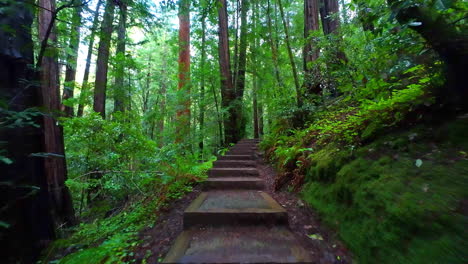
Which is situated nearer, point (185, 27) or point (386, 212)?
point (386, 212)

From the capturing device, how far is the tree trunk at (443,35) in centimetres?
144

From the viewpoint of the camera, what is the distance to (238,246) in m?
1.60

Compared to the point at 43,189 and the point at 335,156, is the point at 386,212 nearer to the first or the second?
the point at 335,156

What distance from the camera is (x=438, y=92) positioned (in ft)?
5.56

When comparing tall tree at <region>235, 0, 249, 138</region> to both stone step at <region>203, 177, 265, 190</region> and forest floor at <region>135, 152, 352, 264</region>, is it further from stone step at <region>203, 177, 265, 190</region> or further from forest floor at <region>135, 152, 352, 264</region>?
forest floor at <region>135, 152, 352, 264</region>

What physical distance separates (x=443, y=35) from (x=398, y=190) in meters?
1.29

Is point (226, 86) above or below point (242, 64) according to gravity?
below

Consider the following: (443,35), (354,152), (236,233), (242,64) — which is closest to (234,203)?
(236,233)

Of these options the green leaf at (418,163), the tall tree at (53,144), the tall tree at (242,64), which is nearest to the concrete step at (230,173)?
the green leaf at (418,163)

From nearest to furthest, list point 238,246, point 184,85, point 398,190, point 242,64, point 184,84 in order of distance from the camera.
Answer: point 398,190 → point 238,246 → point 184,85 → point 184,84 → point 242,64

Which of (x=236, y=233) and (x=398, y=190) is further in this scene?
(x=236, y=233)

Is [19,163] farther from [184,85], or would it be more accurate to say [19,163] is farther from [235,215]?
[184,85]

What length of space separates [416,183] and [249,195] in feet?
6.13

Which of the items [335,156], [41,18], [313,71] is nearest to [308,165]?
[335,156]
